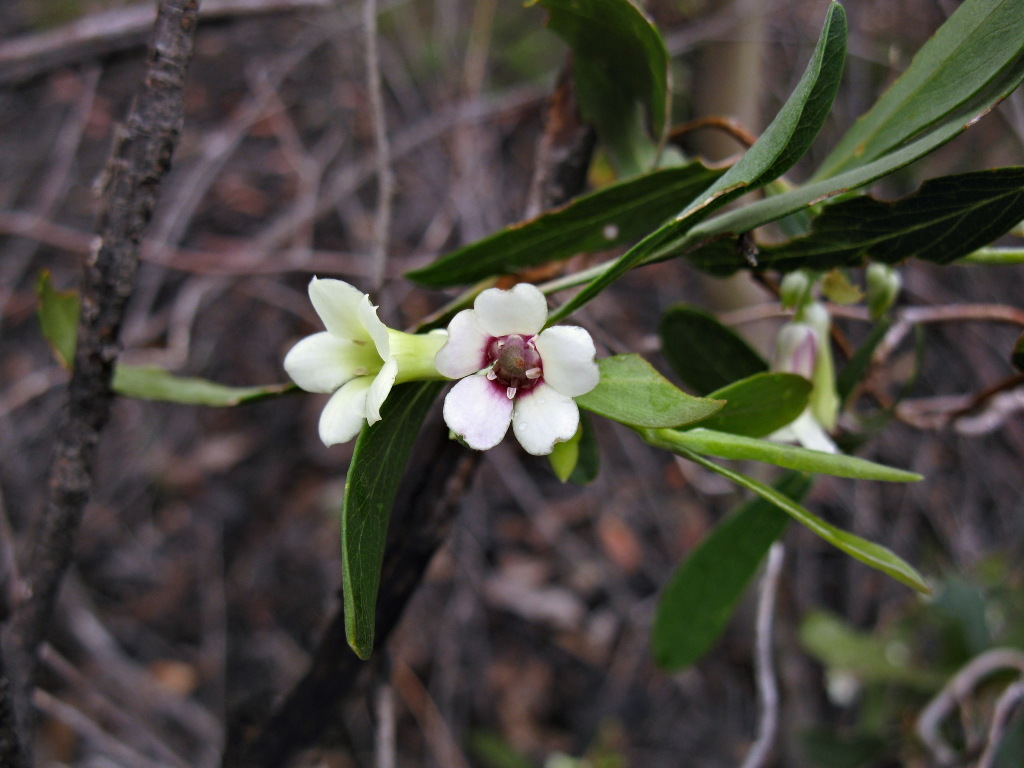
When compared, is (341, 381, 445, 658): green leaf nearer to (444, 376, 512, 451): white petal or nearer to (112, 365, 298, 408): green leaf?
(444, 376, 512, 451): white petal

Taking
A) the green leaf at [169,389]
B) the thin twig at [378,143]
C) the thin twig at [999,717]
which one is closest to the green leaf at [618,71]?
the thin twig at [378,143]

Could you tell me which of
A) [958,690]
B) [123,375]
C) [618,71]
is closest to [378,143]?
[618,71]

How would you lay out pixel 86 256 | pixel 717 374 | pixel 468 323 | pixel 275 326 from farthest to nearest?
pixel 275 326, pixel 717 374, pixel 86 256, pixel 468 323

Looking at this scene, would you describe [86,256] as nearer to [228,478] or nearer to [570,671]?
[228,478]

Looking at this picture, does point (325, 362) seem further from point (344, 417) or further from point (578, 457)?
point (578, 457)

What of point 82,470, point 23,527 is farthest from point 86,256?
point 23,527

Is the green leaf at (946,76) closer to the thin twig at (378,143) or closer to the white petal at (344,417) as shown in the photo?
the white petal at (344,417)
